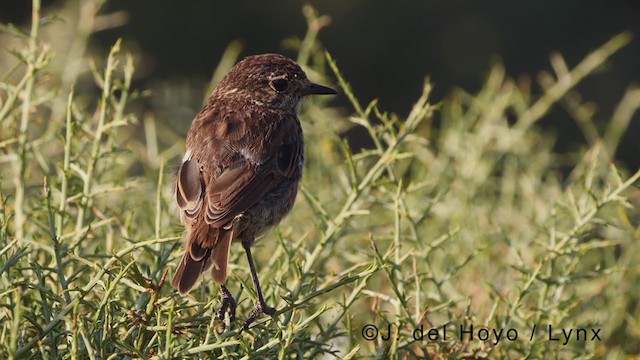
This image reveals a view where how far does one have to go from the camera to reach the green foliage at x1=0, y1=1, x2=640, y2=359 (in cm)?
302

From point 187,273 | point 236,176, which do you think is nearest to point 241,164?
point 236,176

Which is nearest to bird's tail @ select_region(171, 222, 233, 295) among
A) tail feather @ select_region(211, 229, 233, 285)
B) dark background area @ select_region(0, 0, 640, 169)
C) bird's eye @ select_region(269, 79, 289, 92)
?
tail feather @ select_region(211, 229, 233, 285)

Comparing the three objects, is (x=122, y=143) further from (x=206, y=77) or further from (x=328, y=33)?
(x=328, y=33)

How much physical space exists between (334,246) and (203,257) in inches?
29.3

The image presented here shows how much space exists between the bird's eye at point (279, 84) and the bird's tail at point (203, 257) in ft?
4.12

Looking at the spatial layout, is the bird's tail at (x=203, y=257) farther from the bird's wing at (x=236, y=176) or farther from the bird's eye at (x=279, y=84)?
the bird's eye at (x=279, y=84)

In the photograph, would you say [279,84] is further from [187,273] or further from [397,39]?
[397,39]

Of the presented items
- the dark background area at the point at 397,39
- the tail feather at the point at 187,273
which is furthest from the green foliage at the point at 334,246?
the dark background area at the point at 397,39

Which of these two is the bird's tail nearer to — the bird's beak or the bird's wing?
the bird's wing

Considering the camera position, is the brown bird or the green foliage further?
the brown bird

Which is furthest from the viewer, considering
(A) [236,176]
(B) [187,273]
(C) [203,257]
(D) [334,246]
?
(A) [236,176]

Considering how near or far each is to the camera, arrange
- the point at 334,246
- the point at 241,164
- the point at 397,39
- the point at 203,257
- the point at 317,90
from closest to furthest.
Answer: the point at 203,257, the point at 334,246, the point at 241,164, the point at 317,90, the point at 397,39

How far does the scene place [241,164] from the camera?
14.6 feet

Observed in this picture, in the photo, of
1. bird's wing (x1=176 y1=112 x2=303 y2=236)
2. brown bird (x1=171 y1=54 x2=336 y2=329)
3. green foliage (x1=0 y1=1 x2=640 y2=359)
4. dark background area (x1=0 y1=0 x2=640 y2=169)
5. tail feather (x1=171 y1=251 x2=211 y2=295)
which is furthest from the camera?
dark background area (x1=0 y1=0 x2=640 y2=169)
